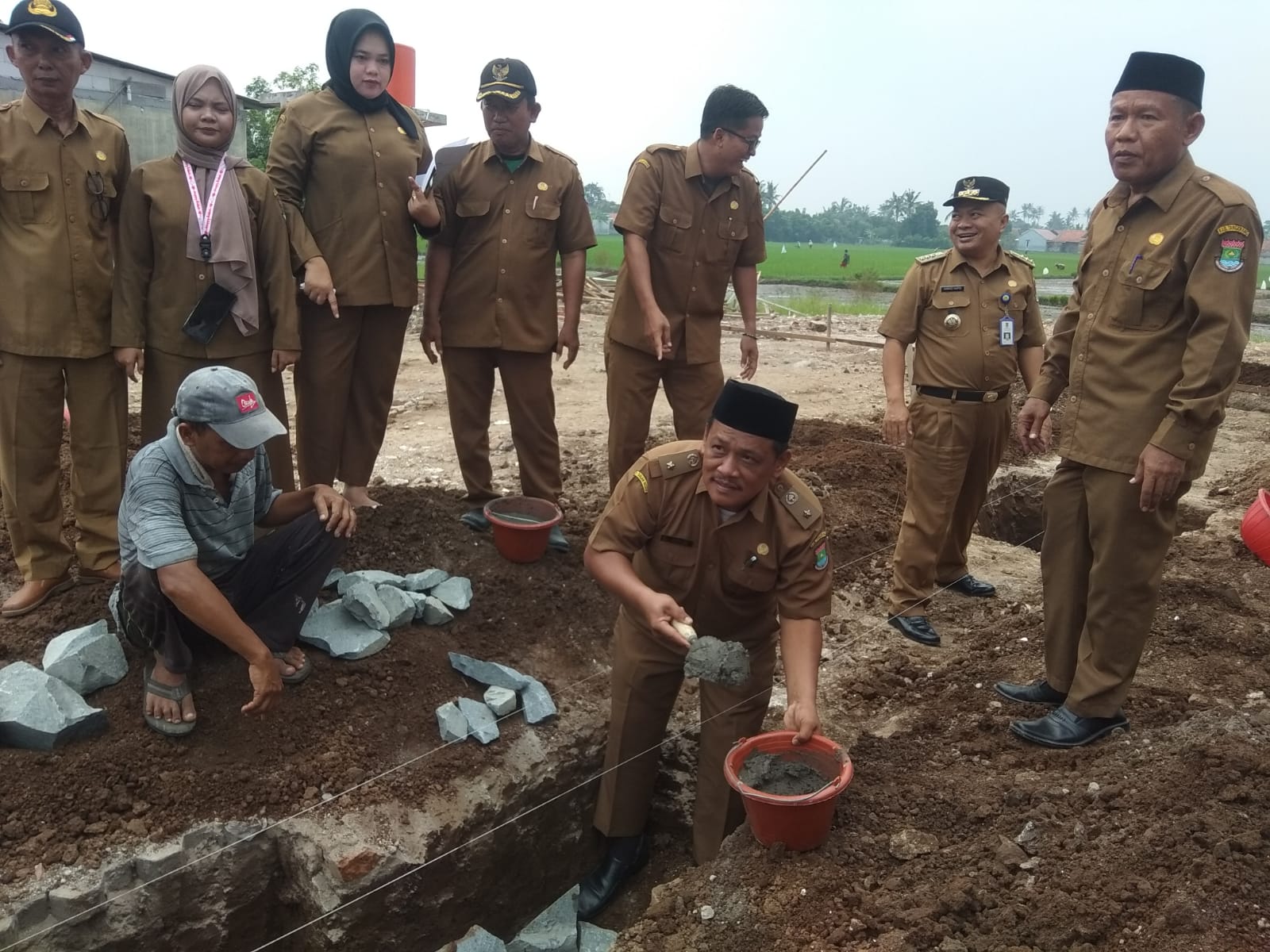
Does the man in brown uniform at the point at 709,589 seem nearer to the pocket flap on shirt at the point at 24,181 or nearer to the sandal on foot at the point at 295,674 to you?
the sandal on foot at the point at 295,674

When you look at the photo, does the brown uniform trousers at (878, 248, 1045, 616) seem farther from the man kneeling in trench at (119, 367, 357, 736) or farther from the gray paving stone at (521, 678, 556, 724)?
the man kneeling in trench at (119, 367, 357, 736)

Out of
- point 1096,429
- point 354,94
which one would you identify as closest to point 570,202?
point 354,94

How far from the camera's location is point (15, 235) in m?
3.59

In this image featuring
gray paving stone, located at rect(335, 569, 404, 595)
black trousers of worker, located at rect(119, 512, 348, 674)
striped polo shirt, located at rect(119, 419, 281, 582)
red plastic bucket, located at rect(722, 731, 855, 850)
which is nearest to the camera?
red plastic bucket, located at rect(722, 731, 855, 850)

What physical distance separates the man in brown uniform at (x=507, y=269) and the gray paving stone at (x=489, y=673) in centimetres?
90

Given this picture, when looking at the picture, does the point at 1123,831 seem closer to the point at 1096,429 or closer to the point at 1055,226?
the point at 1096,429

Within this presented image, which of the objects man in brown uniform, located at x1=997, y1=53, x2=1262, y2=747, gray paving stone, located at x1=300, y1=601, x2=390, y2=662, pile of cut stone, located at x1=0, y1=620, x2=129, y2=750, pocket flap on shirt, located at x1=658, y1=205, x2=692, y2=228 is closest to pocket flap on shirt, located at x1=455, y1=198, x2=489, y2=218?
pocket flap on shirt, located at x1=658, y1=205, x2=692, y2=228

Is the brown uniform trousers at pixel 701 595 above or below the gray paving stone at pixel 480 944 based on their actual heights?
above

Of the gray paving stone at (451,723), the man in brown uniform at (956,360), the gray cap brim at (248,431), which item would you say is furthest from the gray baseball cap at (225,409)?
the man in brown uniform at (956,360)

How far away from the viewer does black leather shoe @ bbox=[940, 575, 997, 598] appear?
4859 mm

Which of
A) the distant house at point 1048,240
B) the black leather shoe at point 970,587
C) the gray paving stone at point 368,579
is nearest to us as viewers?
the gray paving stone at point 368,579

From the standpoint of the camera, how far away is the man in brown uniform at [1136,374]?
2764mm

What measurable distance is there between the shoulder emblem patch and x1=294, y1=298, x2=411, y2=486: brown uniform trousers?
10.0ft

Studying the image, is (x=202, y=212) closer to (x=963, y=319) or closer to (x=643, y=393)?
(x=643, y=393)
